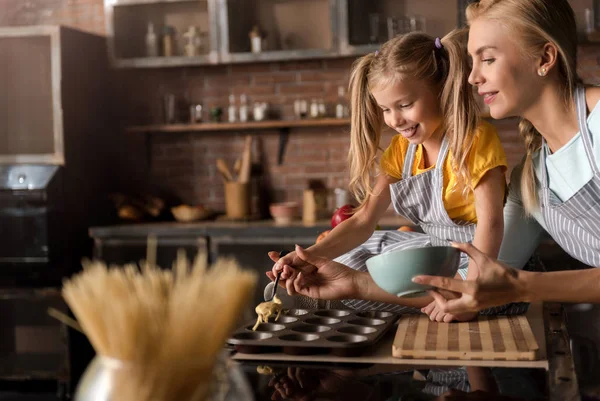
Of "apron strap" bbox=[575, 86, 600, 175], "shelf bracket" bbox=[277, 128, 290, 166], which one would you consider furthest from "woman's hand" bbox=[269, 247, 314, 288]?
"shelf bracket" bbox=[277, 128, 290, 166]

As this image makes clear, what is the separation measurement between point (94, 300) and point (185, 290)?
0.08m

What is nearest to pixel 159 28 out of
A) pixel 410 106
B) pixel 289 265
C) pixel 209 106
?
pixel 209 106

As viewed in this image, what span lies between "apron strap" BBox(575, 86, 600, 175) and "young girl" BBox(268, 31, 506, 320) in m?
0.23

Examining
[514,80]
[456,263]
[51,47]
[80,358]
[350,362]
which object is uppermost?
[51,47]

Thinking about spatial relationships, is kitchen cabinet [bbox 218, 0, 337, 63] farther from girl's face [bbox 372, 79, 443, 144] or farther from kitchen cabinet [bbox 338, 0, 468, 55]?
girl's face [bbox 372, 79, 443, 144]

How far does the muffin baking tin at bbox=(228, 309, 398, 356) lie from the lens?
138 cm

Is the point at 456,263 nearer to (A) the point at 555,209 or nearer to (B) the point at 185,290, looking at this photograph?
(A) the point at 555,209

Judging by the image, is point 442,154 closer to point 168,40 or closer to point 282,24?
point 282,24

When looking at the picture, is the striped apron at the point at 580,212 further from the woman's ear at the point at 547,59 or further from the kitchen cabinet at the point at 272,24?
the kitchen cabinet at the point at 272,24

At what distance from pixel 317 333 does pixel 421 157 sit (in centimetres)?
82

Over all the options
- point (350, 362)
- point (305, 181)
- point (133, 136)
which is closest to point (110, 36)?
point (133, 136)

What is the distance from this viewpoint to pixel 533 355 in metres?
1.30

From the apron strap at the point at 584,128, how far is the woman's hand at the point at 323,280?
22.6 inches

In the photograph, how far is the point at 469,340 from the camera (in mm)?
1416
